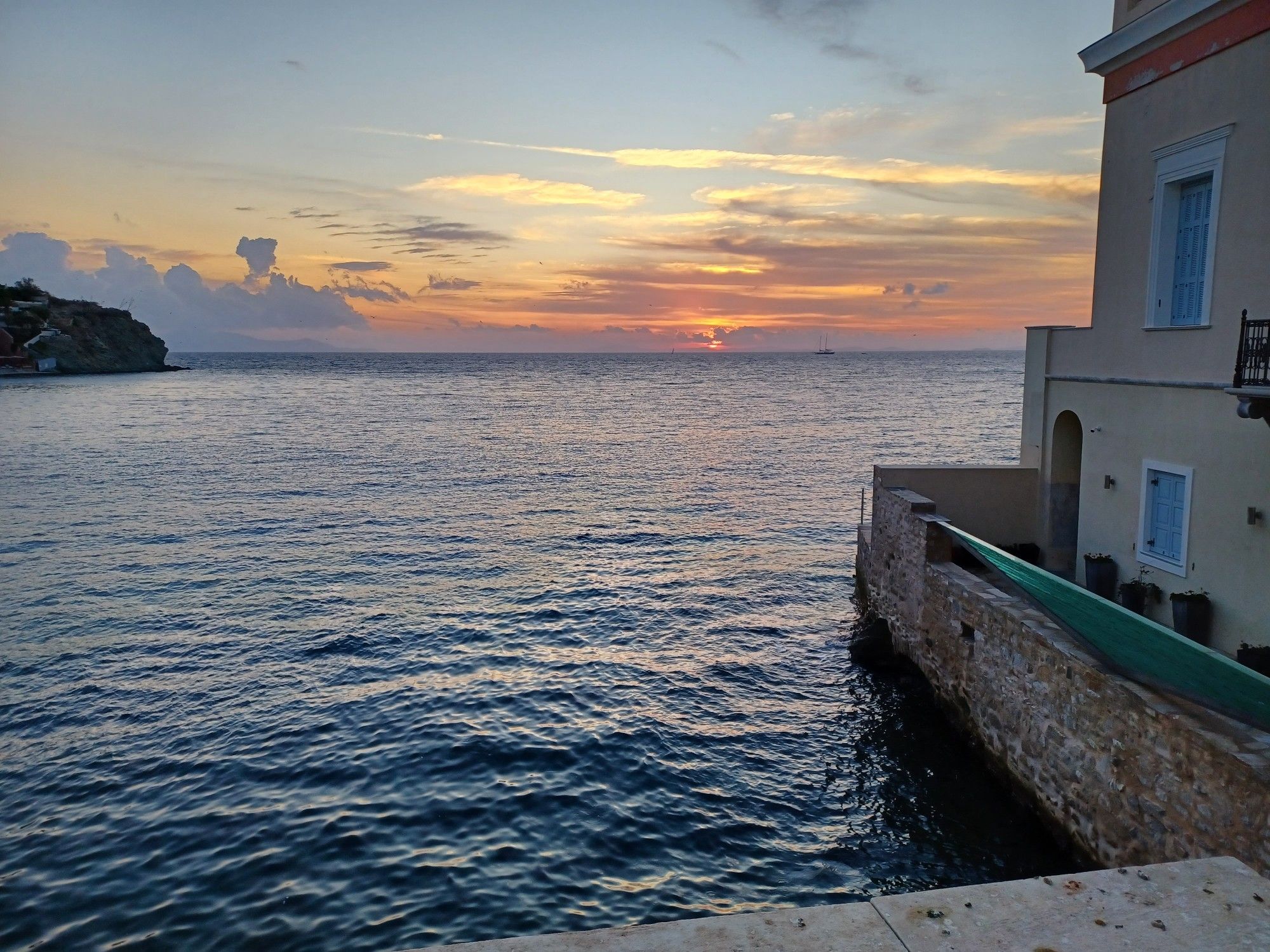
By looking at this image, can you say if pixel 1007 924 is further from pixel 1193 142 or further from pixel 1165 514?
pixel 1193 142

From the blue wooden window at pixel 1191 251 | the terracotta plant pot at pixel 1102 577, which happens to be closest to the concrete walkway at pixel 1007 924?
the blue wooden window at pixel 1191 251

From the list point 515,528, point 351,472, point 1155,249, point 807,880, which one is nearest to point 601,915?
point 807,880

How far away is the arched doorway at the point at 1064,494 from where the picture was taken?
17.5 metres

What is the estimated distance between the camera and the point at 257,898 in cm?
911

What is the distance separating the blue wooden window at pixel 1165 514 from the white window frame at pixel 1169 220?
2.31 m

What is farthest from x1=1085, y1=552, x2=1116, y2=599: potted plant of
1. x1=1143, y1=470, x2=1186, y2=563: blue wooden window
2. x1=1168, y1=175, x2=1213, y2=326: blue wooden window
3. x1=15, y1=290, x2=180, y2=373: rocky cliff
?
x1=15, y1=290, x2=180, y2=373: rocky cliff

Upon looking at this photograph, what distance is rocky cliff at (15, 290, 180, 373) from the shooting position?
113 meters

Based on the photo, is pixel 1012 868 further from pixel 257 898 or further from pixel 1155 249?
pixel 1155 249

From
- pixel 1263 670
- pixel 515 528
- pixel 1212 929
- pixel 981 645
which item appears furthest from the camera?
pixel 515 528

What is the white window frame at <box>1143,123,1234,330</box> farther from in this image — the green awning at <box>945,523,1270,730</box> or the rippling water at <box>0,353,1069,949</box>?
the rippling water at <box>0,353,1069,949</box>

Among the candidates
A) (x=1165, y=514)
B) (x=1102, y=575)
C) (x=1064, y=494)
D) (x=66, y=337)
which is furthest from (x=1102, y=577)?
(x=66, y=337)

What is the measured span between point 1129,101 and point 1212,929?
14.4 m

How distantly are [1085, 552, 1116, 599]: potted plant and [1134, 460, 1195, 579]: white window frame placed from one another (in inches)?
28.8

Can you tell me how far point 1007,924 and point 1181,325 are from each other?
12025 mm
